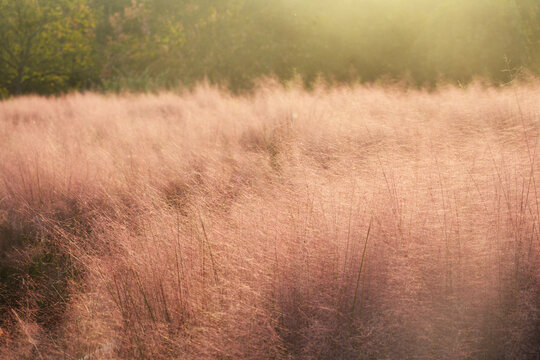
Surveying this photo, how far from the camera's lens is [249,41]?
13.0 metres

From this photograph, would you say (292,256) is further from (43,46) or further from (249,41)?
(43,46)

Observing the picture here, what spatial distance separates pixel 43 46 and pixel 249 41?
→ 21.7 feet

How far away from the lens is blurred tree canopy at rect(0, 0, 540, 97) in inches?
388

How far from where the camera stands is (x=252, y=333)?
1623mm

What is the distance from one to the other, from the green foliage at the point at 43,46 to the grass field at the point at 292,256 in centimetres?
1079

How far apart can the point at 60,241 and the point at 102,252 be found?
1.72 feet

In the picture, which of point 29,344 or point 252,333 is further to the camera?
point 29,344

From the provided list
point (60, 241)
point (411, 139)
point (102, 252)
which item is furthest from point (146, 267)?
point (411, 139)

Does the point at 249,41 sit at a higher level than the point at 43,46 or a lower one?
lower

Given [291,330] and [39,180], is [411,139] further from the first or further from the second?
[39,180]

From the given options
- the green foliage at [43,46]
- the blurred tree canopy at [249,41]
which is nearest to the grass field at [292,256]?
the blurred tree canopy at [249,41]

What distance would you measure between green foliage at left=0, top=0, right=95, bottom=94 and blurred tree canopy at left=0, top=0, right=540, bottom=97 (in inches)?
1.3

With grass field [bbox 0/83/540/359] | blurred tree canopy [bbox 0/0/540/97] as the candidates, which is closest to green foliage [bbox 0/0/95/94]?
blurred tree canopy [bbox 0/0/540/97]

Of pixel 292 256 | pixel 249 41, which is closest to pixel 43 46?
pixel 249 41
